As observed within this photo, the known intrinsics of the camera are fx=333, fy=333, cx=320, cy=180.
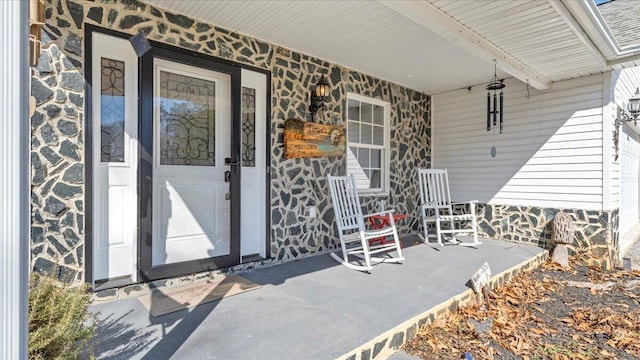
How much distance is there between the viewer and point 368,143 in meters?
5.15

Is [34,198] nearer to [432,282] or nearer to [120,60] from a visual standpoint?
[120,60]

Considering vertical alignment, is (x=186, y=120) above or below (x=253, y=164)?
above

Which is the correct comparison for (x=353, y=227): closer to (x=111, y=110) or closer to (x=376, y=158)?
(x=376, y=158)

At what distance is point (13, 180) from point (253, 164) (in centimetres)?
281

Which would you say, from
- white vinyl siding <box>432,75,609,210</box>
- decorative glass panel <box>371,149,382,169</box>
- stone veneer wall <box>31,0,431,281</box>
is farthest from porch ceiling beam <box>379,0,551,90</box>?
decorative glass panel <box>371,149,382,169</box>

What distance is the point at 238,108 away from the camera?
11.4ft

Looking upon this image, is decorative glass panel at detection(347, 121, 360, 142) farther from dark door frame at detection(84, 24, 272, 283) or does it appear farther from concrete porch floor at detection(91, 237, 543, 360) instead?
concrete porch floor at detection(91, 237, 543, 360)

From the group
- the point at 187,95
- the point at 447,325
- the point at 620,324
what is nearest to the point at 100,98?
the point at 187,95

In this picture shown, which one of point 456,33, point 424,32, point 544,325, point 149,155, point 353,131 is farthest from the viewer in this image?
point 353,131

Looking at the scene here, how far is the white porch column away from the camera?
855 millimetres

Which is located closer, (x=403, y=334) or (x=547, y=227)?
(x=403, y=334)

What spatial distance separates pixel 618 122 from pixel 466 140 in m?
1.97

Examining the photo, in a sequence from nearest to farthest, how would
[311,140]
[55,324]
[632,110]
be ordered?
[55,324]
[311,140]
[632,110]

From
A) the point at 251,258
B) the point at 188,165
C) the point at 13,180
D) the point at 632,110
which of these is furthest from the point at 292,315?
the point at 632,110
